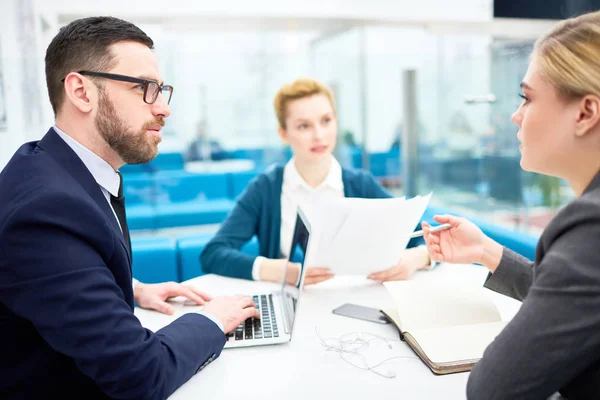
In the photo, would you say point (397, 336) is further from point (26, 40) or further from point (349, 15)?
point (349, 15)

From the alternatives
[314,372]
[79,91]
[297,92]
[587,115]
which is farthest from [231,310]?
[297,92]

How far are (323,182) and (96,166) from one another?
46.9 inches

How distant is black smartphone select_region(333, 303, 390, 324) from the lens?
147cm

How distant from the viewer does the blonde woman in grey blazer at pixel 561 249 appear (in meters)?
0.78

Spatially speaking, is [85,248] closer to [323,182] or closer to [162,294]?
[162,294]

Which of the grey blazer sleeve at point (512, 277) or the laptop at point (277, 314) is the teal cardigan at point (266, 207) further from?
the grey blazer sleeve at point (512, 277)

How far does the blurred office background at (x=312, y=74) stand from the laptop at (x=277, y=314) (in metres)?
3.08

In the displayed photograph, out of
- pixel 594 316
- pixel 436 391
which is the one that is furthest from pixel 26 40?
pixel 594 316

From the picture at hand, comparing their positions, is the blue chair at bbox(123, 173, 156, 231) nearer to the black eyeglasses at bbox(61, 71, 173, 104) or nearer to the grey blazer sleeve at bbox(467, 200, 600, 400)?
the black eyeglasses at bbox(61, 71, 173, 104)

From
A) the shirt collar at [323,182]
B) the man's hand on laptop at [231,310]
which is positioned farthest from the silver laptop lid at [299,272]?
the shirt collar at [323,182]

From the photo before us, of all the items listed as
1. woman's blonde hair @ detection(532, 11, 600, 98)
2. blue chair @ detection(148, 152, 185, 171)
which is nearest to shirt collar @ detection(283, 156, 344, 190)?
woman's blonde hair @ detection(532, 11, 600, 98)

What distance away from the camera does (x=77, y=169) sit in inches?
44.6

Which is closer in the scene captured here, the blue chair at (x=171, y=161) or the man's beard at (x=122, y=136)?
the man's beard at (x=122, y=136)

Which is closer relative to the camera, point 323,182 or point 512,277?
point 512,277
